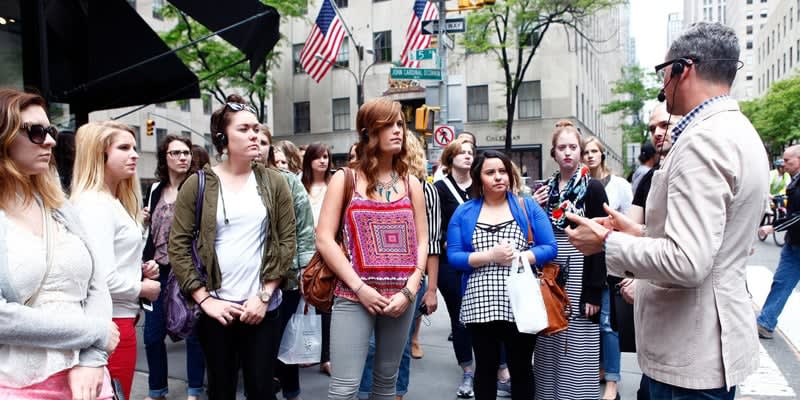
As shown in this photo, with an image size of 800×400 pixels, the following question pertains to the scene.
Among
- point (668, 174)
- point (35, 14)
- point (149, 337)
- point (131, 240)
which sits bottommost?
point (149, 337)

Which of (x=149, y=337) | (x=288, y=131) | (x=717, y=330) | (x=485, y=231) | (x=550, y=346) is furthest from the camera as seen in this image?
(x=288, y=131)

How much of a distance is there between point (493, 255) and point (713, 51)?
212 centimetres

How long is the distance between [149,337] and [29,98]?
127 inches

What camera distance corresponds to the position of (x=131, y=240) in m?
3.53

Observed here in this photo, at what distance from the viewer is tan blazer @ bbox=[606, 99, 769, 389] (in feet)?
6.99

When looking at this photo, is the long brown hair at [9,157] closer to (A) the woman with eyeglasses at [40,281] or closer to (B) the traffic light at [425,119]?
(A) the woman with eyeglasses at [40,281]

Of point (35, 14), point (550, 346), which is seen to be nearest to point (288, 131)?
point (35, 14)

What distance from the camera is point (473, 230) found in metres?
4.39

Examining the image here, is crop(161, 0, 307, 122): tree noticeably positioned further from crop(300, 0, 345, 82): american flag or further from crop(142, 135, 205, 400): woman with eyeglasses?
crop(142, 135, 205, 400): woman with eyeglasses

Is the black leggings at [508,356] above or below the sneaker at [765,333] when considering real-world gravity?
above

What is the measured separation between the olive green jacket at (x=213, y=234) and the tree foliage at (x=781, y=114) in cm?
4644

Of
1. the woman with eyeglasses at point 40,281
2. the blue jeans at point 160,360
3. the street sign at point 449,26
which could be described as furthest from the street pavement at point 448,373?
the street sign at point 449,26

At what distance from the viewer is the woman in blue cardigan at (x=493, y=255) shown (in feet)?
13.6

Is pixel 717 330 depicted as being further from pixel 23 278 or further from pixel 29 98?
pixel 29 98
